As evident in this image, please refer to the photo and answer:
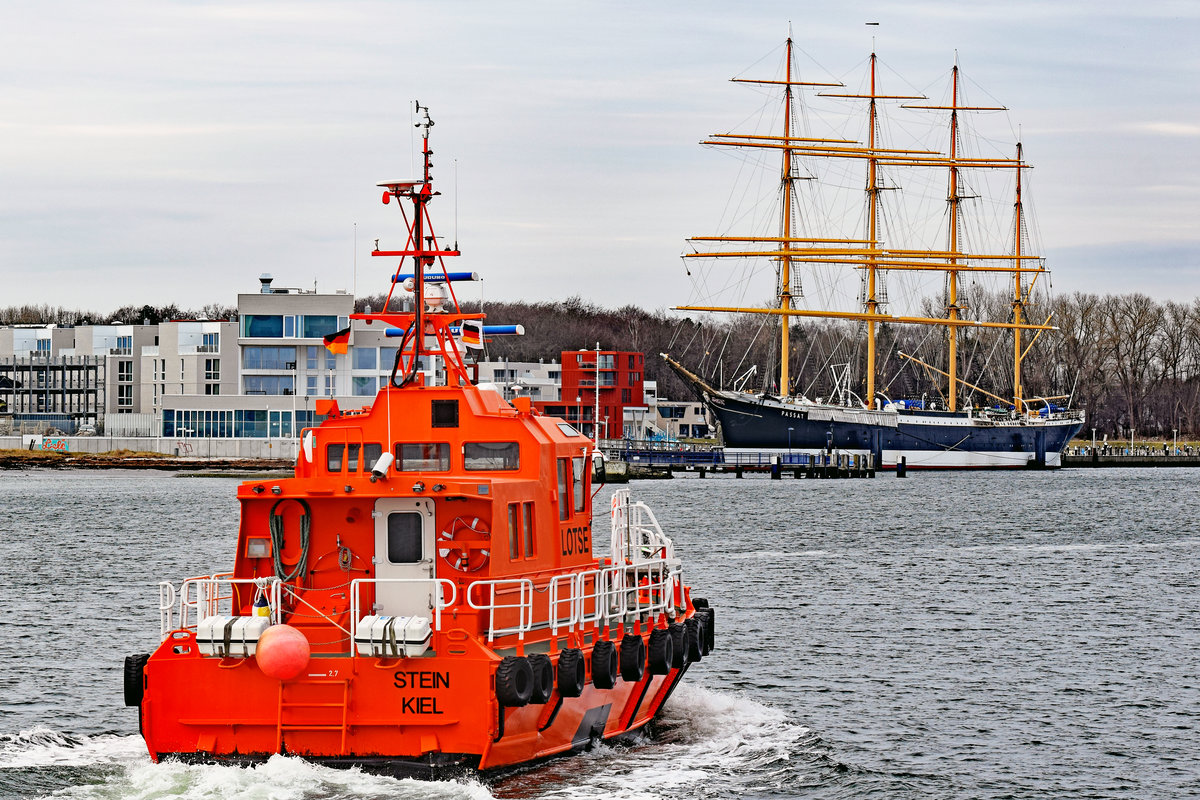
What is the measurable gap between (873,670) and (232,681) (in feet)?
50.5

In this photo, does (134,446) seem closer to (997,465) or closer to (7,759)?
(997,465)

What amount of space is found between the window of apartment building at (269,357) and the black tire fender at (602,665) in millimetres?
99921

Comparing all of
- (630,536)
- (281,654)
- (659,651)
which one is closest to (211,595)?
(281,654)

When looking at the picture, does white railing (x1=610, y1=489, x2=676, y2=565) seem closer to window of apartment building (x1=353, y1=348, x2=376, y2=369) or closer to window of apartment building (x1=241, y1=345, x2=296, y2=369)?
window of apartment building (x1=353, y1=348, x2=376, y2=369)

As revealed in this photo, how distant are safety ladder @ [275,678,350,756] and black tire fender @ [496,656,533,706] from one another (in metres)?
1.52

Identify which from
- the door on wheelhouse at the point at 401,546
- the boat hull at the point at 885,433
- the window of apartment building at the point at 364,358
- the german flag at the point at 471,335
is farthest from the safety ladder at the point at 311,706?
the boat hull at the point at 885,433

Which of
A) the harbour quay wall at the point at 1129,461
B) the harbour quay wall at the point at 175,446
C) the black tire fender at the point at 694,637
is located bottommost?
the harbour quay wall at the point at 1129,461

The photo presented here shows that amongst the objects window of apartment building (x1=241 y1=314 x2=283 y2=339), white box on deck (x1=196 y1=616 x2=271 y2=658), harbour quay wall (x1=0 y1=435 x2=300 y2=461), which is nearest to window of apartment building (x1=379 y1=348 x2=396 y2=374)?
window of apartment building (x1=241 y1=314 x2=283 y2=339)

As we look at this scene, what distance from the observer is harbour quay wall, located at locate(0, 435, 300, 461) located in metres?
115

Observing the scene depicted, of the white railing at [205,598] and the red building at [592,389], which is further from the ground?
the red building at [592,389]

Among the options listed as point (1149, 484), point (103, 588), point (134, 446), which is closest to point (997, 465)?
point (1149, 484)

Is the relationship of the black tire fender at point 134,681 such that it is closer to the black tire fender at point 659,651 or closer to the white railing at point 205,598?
the white railing at point 205,598

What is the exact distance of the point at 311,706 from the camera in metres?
14.8

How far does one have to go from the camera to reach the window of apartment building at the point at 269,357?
113875 millimetres
